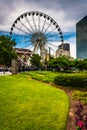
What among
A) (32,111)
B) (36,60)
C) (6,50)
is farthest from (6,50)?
(32,111)

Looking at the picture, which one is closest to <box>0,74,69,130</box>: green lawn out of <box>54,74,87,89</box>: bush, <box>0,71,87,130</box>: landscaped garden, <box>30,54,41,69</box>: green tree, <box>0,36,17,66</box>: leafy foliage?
<box>0,71,87,130</box>: landscaped garden

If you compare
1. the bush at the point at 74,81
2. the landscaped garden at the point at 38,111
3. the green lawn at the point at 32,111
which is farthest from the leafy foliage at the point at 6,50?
the green lawn at the point at 32,111

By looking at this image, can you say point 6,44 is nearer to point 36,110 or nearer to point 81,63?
point 81,63

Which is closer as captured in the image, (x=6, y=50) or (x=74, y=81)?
(x=74, y=81)

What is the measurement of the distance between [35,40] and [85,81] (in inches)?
1943

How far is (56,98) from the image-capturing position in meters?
14.6

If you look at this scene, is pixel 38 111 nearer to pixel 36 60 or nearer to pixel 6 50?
pixel 6 50

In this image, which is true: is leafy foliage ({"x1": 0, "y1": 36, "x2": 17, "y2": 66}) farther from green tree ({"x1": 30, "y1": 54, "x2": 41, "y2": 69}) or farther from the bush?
green tree ({"x1": 30, "y1": 54, "x2": 41, "y2": 69})

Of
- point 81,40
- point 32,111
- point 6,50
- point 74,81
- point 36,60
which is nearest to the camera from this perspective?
point 32,111

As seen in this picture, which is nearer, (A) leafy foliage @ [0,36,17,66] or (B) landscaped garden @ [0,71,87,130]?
(B) landscaped garden @ [0,71,87,130]

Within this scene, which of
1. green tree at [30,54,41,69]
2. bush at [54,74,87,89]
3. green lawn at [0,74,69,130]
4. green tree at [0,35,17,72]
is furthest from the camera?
green tree at [30,54,41,69]

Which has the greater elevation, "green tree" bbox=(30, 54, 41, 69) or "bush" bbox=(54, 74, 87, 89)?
"green tree" bbox=(30, 54, 41, 69)

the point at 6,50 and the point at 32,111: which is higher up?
the point at 6,50

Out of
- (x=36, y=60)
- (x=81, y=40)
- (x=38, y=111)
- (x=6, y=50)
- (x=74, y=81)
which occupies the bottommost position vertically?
(x=38, y=111)
